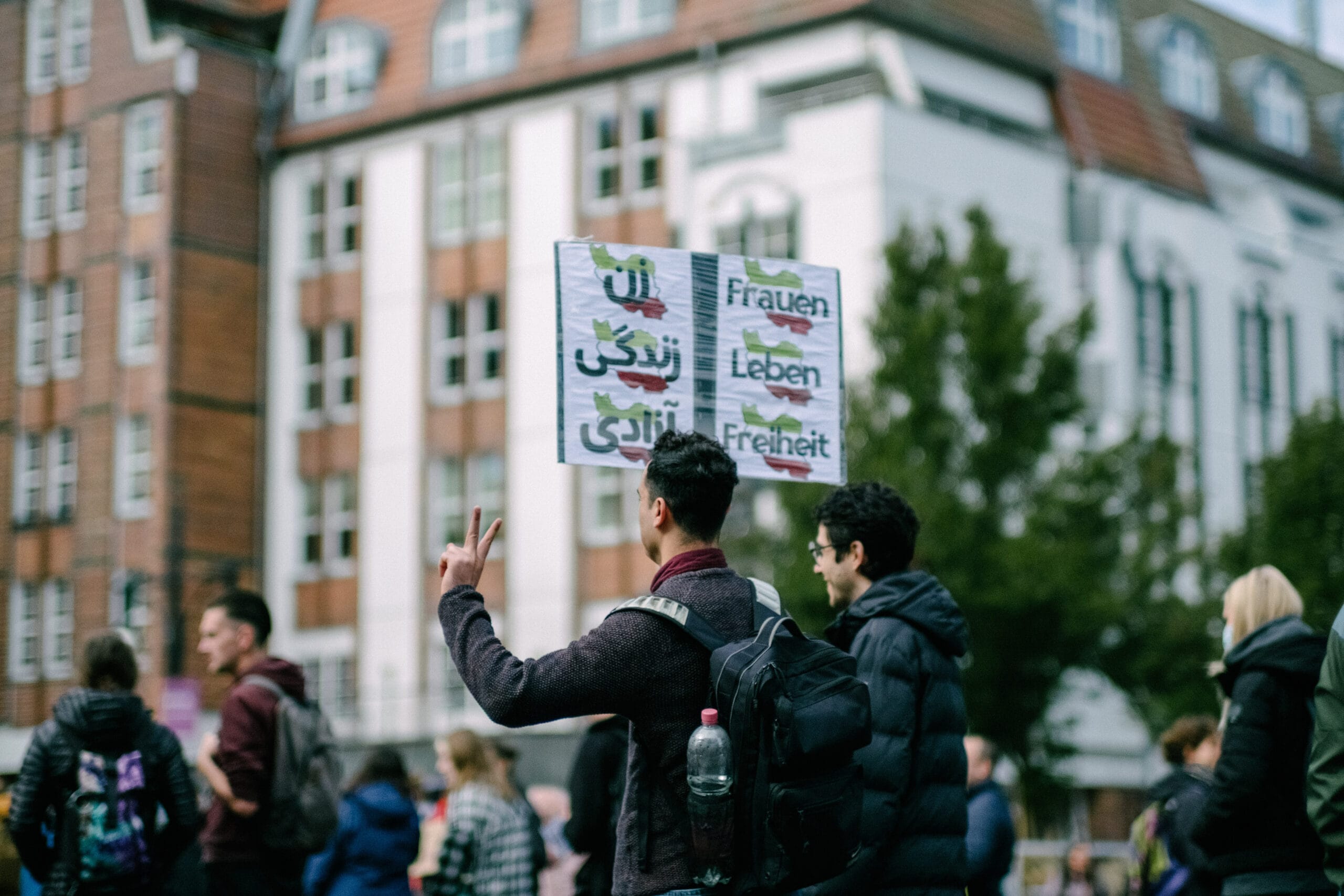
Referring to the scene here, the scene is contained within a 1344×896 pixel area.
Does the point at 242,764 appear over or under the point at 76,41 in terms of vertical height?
under

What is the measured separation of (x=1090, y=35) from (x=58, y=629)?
22475 mm

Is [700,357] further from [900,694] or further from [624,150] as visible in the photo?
[624,150]

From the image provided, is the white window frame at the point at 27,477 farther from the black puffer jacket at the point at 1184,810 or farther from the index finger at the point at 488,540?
the index finger at the point at 488,540

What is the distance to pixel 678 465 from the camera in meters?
5.54

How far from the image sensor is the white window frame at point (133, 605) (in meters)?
39.4

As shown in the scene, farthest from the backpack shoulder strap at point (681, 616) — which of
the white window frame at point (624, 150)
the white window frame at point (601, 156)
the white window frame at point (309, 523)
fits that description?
the white window frame at point (309, 523)

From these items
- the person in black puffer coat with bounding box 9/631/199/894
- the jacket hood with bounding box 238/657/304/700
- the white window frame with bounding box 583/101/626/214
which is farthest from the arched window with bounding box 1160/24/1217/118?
the person in black puffer coat with bounding box 9/631/199/894

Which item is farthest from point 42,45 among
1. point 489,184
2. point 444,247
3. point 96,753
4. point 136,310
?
point 96,753

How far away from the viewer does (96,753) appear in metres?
8.30

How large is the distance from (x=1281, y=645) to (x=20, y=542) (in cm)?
3818

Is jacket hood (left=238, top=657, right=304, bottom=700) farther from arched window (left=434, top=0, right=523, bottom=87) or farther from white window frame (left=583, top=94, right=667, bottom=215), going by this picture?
arched window (left=434, top=0, right=523, bottom=87)

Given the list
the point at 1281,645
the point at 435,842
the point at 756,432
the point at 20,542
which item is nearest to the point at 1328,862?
the point at 1281,645

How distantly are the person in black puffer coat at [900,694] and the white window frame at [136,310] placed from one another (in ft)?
115

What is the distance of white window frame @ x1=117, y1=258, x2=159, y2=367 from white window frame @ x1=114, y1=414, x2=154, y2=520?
3.82 feet
